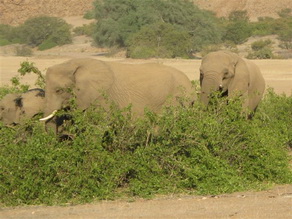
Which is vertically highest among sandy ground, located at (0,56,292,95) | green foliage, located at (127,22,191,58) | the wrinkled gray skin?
the wrinkled gray skin

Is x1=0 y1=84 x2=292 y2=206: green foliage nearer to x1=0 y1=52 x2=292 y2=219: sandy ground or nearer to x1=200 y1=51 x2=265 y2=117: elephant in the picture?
x1=0 y1=52 x2=292 y2=219: sandy ground

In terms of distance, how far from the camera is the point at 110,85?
367 inches

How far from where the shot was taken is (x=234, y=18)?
62750mm

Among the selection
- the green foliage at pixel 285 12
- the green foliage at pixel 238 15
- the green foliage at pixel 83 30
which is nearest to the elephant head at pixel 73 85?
the green foliage at pixel 83 30

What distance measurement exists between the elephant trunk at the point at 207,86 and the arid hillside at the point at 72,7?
2138 inches

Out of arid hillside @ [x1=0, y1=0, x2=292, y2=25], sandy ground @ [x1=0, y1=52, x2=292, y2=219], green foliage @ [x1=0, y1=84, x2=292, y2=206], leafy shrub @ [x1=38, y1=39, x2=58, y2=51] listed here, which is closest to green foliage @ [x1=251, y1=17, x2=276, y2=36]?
leafy shrub @ [x1=38, y1=39, x2=58, y2=51]

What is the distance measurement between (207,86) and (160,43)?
914 inches

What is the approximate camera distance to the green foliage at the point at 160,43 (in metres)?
31.9

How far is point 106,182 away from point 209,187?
1164mm

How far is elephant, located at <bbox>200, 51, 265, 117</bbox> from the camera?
10516 millimetres

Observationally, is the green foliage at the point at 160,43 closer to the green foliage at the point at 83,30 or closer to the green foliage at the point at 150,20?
the green foliage at the point at 150,20

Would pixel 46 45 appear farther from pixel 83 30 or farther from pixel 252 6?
pixel 252 6

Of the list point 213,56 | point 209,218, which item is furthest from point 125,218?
point 213,56

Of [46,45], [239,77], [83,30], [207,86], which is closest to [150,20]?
[46,45]
